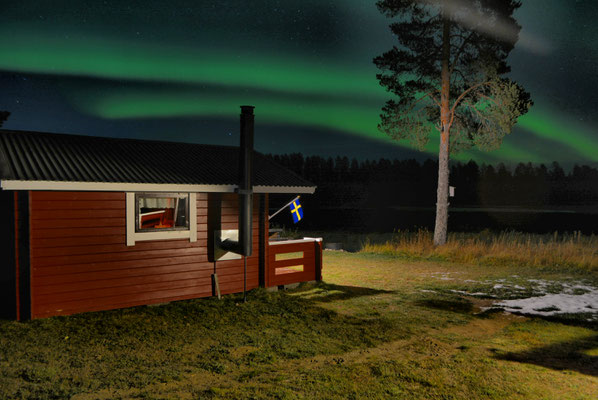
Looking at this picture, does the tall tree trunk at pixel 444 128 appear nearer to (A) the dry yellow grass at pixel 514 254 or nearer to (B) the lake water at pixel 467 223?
(A) the dry yellow grass at pixel 514 254

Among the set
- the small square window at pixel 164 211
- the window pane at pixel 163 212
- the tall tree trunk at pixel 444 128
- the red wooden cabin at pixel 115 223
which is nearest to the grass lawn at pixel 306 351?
the red wooden cabin at pixel 115 223

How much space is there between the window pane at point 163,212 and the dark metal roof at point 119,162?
0.80 meters

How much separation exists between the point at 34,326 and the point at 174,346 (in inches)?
102

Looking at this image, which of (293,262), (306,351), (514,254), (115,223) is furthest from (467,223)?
(306,351)

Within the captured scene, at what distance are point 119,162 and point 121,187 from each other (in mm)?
1161

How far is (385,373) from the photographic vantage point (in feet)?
19.7

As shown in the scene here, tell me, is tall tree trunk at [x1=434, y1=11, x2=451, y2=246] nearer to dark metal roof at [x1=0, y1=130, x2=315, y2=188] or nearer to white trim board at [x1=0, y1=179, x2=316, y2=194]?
dark metal roof at [x1=0, y1=130, x2=315, y2=188]

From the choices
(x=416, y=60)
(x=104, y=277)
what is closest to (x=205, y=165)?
(x=104, y=277)

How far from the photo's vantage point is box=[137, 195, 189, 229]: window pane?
33.7 feet

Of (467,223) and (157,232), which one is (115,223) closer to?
(157,232)

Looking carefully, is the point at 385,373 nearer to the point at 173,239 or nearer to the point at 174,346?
the point at 174,346

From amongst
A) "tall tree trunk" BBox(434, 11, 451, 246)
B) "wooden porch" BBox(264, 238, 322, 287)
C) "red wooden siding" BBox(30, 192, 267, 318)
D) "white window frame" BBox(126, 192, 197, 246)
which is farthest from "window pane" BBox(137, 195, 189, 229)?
"tall tree trunk" BBox(434, 11, 451, 246)

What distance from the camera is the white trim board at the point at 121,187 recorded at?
7742 mm

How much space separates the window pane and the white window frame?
0.15m
